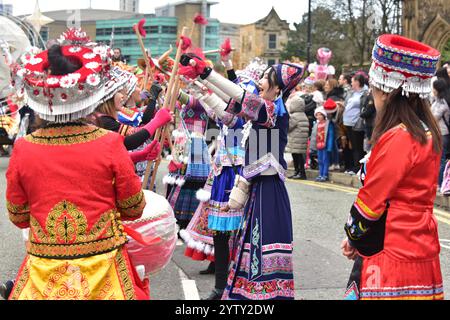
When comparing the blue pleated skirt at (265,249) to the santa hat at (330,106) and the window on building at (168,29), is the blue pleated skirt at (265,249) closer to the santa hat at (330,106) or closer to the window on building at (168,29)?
the santa hat at (330,106)

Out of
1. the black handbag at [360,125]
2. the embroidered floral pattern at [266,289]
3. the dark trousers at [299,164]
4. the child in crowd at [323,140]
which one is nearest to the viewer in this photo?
the embroidered floral pattern at [266,289]

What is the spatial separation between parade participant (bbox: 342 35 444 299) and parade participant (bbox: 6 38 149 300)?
1138mm

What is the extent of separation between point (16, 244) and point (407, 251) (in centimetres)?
561

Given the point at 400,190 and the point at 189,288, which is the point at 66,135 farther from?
the point at 189,288

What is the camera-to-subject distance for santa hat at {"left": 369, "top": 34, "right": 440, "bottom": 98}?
12.4ft

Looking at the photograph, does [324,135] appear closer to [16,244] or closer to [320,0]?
[16,244]

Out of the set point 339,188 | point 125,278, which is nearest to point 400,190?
point 125,278

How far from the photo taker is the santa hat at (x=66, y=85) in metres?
3.54

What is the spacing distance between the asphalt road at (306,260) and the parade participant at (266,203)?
92cm

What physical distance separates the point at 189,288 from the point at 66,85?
3230mm

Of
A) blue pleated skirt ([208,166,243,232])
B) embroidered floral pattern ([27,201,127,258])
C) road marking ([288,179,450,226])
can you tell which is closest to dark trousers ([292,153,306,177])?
road marking ([288,179,450,226])

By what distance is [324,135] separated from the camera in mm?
14461

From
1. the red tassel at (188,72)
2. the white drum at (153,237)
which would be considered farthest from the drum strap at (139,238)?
the red tassel at (188,72)

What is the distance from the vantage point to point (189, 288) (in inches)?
252
